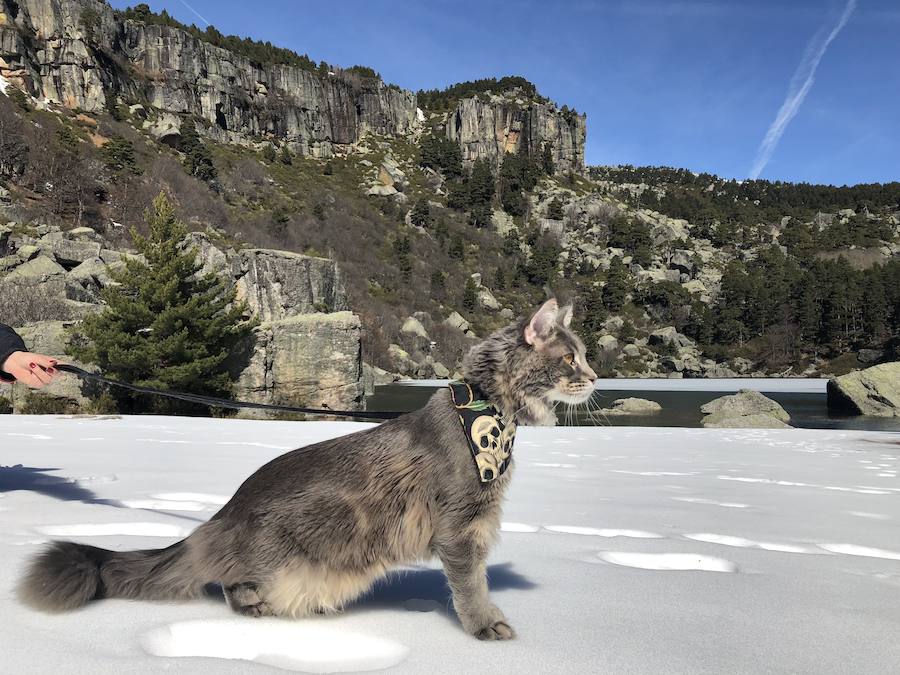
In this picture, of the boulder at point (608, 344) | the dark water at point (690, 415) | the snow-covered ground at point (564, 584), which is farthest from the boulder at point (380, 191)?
the snow-covered ground at point (564, 584)

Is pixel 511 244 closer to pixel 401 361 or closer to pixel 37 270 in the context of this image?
pixel 401 361

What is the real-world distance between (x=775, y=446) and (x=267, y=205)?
70.4 meters

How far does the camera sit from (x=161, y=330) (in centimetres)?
1675

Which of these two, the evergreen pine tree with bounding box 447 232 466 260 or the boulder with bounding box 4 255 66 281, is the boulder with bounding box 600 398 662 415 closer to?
the boulder with bounding box 4 255 66 281

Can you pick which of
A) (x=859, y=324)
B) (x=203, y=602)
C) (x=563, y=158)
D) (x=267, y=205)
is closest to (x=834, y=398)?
(x=203, y=602)

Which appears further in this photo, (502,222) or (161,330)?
(502,222)

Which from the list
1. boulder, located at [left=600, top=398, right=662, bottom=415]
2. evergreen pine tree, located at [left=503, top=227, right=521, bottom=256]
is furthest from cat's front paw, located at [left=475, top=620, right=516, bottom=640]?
evergreen pine tree, located at [left=503, top=227, right=521, bottom=256]

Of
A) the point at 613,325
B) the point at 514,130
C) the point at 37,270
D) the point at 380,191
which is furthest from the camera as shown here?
the point at 514,130

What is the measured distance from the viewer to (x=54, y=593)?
1.70 m

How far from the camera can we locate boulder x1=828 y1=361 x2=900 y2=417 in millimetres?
27188

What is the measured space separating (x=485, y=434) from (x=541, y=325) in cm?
59

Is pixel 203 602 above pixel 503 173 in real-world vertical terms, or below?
below

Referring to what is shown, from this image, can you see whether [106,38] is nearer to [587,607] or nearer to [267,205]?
[267,205]

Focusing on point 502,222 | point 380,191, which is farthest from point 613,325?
point 380,191
